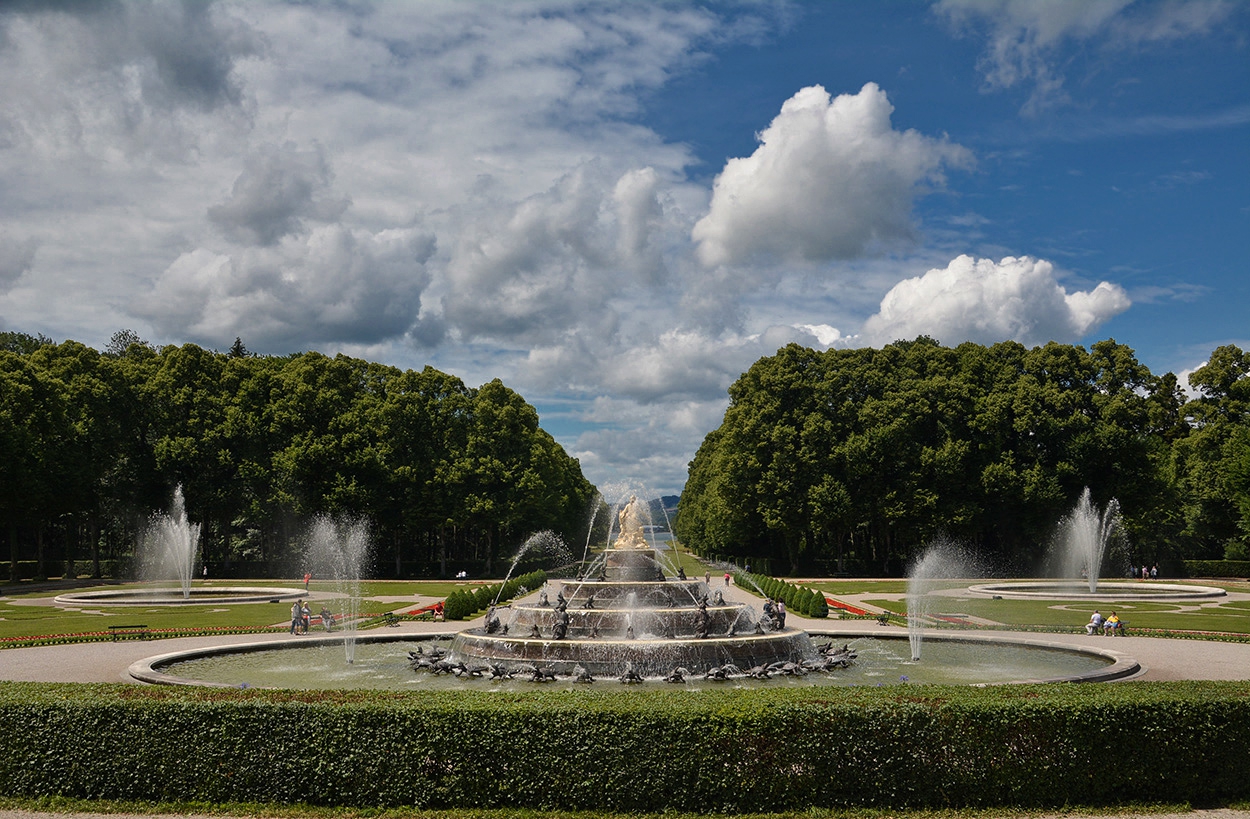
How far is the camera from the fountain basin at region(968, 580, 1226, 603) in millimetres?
43719

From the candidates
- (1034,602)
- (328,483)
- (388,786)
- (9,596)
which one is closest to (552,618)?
(388,786)

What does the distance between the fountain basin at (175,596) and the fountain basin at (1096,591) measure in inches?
1502

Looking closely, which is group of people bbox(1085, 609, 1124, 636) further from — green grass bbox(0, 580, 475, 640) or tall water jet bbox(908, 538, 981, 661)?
green grass bbox(0, 580, 475, 640)

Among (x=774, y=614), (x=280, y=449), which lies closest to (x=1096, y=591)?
(x=774, y=614)

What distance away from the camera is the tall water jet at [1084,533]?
58.8 m

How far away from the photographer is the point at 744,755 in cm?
1091

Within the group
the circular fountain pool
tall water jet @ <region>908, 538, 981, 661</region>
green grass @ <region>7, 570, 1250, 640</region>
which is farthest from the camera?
tall water jet @ <region>908, 538, 981, 661</region>

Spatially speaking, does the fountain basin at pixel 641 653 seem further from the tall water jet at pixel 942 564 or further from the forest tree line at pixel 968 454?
the forest tree line at pixel 968 454

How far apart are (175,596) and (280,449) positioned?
21.1 meters

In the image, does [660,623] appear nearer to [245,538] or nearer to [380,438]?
[380,438]

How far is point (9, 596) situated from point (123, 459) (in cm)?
1768

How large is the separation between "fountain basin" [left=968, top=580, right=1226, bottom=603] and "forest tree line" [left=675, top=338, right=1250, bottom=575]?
9.99m

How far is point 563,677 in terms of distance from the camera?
64.7 ft


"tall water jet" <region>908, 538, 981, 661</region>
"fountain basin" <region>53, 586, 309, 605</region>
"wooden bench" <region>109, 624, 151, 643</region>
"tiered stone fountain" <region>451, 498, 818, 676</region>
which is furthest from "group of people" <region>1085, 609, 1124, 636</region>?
"fountain basin" <region>53, 586, 309, 605</region>
